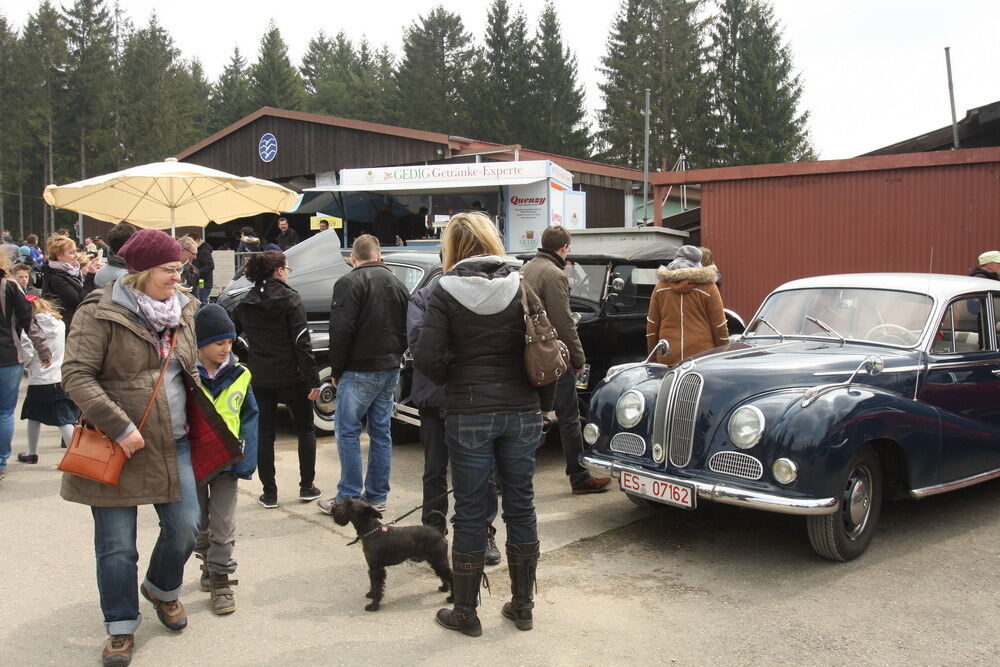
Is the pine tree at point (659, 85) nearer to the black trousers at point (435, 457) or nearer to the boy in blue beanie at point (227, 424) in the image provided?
the black trousers at point (435, 457)

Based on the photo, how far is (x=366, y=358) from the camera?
5.30 m

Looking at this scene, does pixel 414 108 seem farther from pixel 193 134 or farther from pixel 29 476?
pixel 29 476

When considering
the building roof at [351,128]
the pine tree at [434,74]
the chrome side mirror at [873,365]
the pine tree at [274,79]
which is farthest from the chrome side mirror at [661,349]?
the pine tree at [274,79]

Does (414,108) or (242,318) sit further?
(414,108)

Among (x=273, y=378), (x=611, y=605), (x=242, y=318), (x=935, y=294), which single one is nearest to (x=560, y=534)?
(x=611, y=605)

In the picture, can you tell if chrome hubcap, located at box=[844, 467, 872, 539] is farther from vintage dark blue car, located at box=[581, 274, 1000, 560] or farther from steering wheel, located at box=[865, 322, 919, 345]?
steering wheel, located at box=[865, 322, 919, 345]

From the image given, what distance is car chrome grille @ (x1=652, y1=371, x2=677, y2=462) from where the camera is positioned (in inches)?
199

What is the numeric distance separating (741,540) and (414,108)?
50.1m

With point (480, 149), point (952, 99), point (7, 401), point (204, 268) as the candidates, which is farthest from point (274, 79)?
point (7, 401)

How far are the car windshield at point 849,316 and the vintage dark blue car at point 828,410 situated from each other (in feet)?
0.03

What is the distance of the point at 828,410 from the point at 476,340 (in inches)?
86.4

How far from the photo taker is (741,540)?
5242 millimetres

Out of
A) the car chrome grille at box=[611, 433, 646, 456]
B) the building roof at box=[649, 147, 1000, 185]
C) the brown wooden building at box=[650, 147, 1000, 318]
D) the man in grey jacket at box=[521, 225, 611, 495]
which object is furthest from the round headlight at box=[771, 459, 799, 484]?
the building roof at box=[649, 147, 1000, 185]

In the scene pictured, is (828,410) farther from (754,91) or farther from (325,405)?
(754,91)
